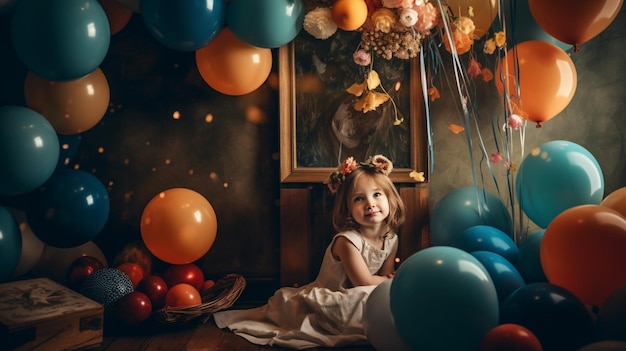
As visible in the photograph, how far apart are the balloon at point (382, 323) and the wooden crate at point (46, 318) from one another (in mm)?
1057

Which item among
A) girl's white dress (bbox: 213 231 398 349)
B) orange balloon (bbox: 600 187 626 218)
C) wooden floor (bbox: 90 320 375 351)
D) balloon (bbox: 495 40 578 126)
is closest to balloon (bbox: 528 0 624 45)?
balloon (bbox: 495 40 578 126)

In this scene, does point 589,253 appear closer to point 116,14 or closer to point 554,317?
point 554,317

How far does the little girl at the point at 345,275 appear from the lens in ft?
8.51

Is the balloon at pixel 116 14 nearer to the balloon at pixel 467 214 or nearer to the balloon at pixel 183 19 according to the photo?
the balloon at pixel 183 19

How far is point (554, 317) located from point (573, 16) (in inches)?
45.1

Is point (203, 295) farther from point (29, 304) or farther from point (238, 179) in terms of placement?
point (29, 304)

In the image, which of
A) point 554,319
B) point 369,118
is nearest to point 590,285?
point 554,319

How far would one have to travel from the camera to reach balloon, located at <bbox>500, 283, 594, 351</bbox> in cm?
187

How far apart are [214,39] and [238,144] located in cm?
62

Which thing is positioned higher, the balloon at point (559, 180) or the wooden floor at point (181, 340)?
the balloon at point (559, 180)

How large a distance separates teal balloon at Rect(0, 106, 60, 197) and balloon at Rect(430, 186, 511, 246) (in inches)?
67.3

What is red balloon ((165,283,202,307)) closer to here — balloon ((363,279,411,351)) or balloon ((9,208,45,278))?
balloon ((9,208,45,278))

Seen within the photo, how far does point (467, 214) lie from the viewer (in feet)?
9.09

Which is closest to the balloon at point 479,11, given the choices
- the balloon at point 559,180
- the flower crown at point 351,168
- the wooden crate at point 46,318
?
the balloon at point 559,180
